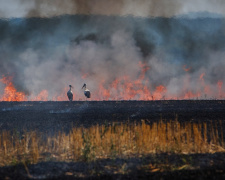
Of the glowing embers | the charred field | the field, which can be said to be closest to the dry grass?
the field

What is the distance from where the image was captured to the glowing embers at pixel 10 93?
119 feet

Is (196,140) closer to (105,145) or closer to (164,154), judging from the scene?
(164,154)

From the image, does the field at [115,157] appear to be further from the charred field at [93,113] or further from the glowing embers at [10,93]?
the glowing embers at [10,93]

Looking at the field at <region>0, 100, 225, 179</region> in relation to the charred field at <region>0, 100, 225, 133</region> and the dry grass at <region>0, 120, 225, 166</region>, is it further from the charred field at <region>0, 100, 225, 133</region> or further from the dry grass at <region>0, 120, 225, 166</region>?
the charred field at <region>0, 100, 225, 133</region>

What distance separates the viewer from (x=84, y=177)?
7188 mm

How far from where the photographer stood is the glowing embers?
3625 cm

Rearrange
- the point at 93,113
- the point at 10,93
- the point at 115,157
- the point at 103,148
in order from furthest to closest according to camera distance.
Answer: the point at 10,93 → the point at 93,113 → the point at 103,148 → the point at 115,157

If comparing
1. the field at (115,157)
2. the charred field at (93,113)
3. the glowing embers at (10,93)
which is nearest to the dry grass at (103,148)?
the field at (115,157)

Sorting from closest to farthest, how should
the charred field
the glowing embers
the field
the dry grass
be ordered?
the field, the dry grass, the charred field, the glowing embers

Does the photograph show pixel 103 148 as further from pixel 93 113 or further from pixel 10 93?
pixel 10 93

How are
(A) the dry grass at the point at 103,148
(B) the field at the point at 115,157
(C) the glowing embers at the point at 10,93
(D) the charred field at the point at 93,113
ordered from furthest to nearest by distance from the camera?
(C) the glowing embers at the point at 10,93, (D) the charred field at the point at 93,113, (A) the dry grass at the point at 103,148, (B) the field at the point at 115,157

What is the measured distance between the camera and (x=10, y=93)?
121ft

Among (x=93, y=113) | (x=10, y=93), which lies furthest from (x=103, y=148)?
(x=10, y=93)

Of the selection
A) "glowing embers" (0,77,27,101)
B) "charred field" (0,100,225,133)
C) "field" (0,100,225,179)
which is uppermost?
"glowing embers" (0,77,27,101)
